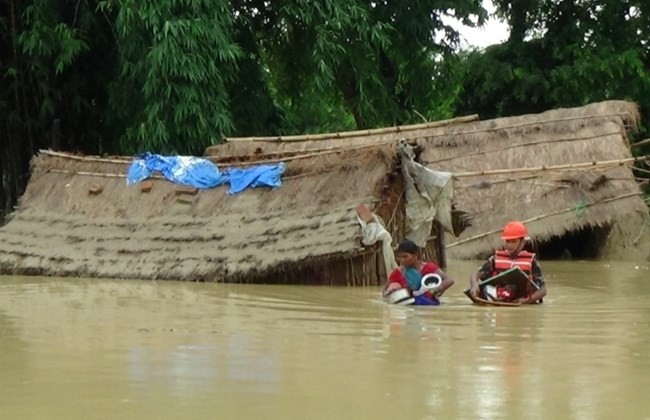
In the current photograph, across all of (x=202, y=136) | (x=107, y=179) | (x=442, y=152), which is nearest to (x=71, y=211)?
(x=107, y=179)

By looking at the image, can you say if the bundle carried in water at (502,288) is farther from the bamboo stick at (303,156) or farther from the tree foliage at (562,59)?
the tree foliage at (562,59)

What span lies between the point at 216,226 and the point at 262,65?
7.17 meters

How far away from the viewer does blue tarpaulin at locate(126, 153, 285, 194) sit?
1326 centimetres

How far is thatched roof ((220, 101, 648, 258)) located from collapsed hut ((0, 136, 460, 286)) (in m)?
3.69

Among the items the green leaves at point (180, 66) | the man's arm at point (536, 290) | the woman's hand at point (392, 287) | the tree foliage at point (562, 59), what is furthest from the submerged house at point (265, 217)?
the tree foliage at point (562, 59)

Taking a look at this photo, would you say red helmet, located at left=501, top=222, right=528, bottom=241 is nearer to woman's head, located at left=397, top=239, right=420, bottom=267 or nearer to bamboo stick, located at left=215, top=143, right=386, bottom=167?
woman's head, located at left=397, top=239, right=420, bottom=267

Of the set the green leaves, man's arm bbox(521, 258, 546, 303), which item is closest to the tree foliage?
the green leaves

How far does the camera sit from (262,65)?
19703mm

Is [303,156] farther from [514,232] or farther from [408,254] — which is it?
[514,232]

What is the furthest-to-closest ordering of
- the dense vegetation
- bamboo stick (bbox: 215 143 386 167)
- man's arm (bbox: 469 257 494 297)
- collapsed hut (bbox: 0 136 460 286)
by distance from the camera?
1. the dense vegetation
2. bamboo stick (bbox: 215 143 386 167)
3. collapsed hut (bbox: 0 136 460 286)
4. man's arm (bbox: 469 257 494 297)

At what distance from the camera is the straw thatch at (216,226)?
1220 centimetres

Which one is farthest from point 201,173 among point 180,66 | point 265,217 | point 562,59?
point 562,59

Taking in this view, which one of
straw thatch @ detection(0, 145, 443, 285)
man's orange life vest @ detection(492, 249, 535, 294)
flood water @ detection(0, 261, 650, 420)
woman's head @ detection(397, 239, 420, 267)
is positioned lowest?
flood water @ detection(0, 261, 650, 420)

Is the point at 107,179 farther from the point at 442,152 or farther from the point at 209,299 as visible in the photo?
the point at 442,152
